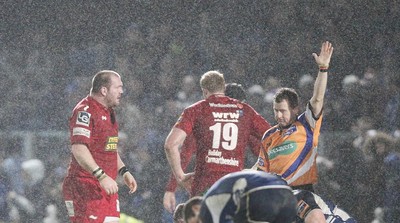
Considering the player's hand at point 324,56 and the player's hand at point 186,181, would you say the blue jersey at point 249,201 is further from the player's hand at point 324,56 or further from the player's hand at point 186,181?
the player's hand at point 186,181

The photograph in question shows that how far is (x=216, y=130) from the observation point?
6402 mm

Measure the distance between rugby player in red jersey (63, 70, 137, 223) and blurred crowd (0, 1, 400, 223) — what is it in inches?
108

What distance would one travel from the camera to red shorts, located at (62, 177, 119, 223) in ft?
20.3

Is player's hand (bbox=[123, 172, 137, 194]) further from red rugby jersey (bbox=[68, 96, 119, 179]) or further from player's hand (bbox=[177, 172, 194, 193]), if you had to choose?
player's hand (bbox=[177, 172, 194, 193])

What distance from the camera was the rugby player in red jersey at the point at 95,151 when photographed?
6.14 m

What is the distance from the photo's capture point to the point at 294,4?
11.4m

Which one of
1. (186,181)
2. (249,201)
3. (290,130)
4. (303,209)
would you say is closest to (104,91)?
(186,181)

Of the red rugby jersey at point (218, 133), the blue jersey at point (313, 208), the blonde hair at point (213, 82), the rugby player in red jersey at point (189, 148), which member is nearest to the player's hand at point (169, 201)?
the rugby player in red jersey at point (189, 148)

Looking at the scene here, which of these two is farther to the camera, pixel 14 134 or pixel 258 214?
pixel 14 134

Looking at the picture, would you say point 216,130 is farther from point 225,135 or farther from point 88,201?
point 88,201

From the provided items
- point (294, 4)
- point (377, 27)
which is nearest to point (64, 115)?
point (294, 4)

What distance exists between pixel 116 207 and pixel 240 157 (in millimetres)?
1049

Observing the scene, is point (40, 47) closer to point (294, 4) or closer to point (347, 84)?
point (294, 4)

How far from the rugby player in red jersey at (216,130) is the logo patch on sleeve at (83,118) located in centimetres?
75
